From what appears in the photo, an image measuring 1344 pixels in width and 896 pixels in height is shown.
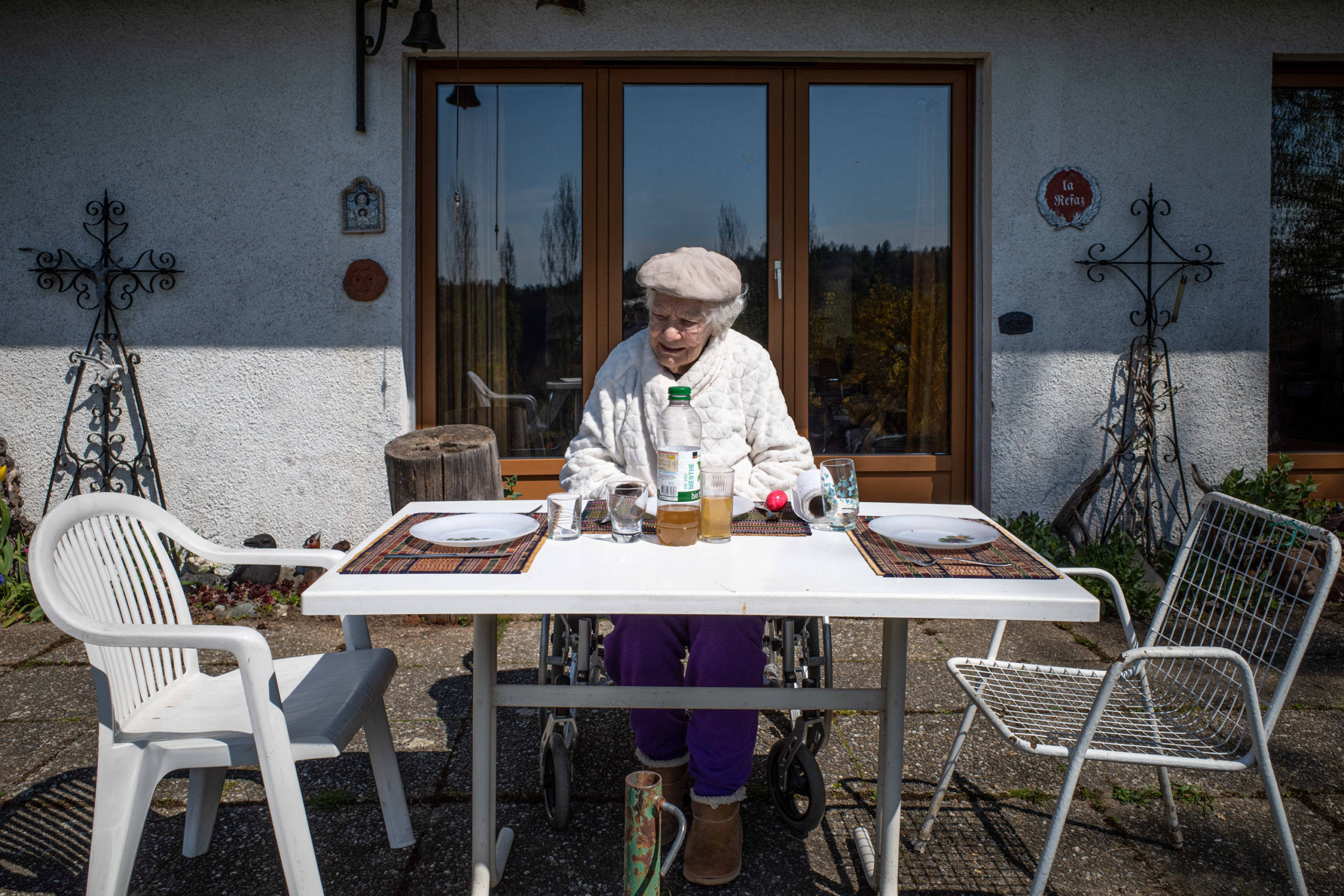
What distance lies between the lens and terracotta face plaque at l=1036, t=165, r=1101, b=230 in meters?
4.46

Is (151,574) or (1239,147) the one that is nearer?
(151,574)

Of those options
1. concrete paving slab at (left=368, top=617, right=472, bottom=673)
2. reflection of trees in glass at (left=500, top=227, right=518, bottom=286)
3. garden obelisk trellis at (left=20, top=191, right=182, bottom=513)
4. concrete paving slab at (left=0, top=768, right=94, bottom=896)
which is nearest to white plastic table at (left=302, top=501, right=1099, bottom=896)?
concrete paving slab at (left=0, top=768, right=94, bottom=896)

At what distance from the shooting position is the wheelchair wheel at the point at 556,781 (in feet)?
7.14

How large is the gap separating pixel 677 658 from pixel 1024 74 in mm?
3679

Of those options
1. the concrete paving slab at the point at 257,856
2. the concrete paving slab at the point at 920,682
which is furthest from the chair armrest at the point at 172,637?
the concrete paving slab at the point at 920,682

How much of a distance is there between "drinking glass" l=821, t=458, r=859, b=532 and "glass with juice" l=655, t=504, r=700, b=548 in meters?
0.35

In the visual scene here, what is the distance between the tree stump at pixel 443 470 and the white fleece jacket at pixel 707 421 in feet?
2.06

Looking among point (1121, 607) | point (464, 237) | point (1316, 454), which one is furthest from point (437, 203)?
point (1316, 454)

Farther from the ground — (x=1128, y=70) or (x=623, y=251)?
(x=1128, y=70)

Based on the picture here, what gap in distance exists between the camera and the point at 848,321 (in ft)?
15.5

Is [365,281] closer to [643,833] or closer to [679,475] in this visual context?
[679,475]

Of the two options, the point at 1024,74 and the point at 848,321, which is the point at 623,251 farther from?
the point at 1024,74

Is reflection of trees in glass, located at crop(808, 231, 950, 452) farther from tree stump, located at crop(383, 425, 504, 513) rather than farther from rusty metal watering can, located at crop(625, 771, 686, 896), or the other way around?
rusty metal watering can, located at crop(625, 771, 686, 896)

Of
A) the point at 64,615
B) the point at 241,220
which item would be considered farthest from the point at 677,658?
the point at 241,220
